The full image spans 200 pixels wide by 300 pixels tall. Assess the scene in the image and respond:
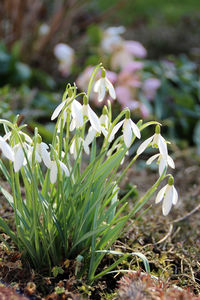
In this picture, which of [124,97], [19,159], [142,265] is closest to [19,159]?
[19,159]

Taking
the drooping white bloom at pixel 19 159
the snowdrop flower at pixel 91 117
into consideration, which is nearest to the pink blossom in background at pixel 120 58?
the snowdrop flower at pixel 91 117

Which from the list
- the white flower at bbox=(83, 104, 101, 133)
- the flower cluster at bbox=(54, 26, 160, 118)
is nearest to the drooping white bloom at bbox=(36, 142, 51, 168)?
the white flower at bbox=(83, 104, 101, 133)

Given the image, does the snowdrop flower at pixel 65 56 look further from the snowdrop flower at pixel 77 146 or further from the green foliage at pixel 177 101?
the snowdrop flower at pixel 77 146

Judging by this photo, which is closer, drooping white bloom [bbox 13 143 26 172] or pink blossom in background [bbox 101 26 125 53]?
drooping white bloom [bbox 13 143 26 172]

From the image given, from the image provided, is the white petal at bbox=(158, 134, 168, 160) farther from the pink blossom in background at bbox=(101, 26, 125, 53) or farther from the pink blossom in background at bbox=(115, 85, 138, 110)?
the pink blossom in background at bbox=(101, 26, 125, 53)

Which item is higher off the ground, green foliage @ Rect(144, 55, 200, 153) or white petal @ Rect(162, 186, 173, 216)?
white petal @ Rect(162, 186, 173, 216)

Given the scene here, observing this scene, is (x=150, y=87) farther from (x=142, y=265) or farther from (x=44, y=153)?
(x=44, y=153)

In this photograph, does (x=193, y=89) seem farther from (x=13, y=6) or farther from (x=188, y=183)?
(x=13, y=6)
